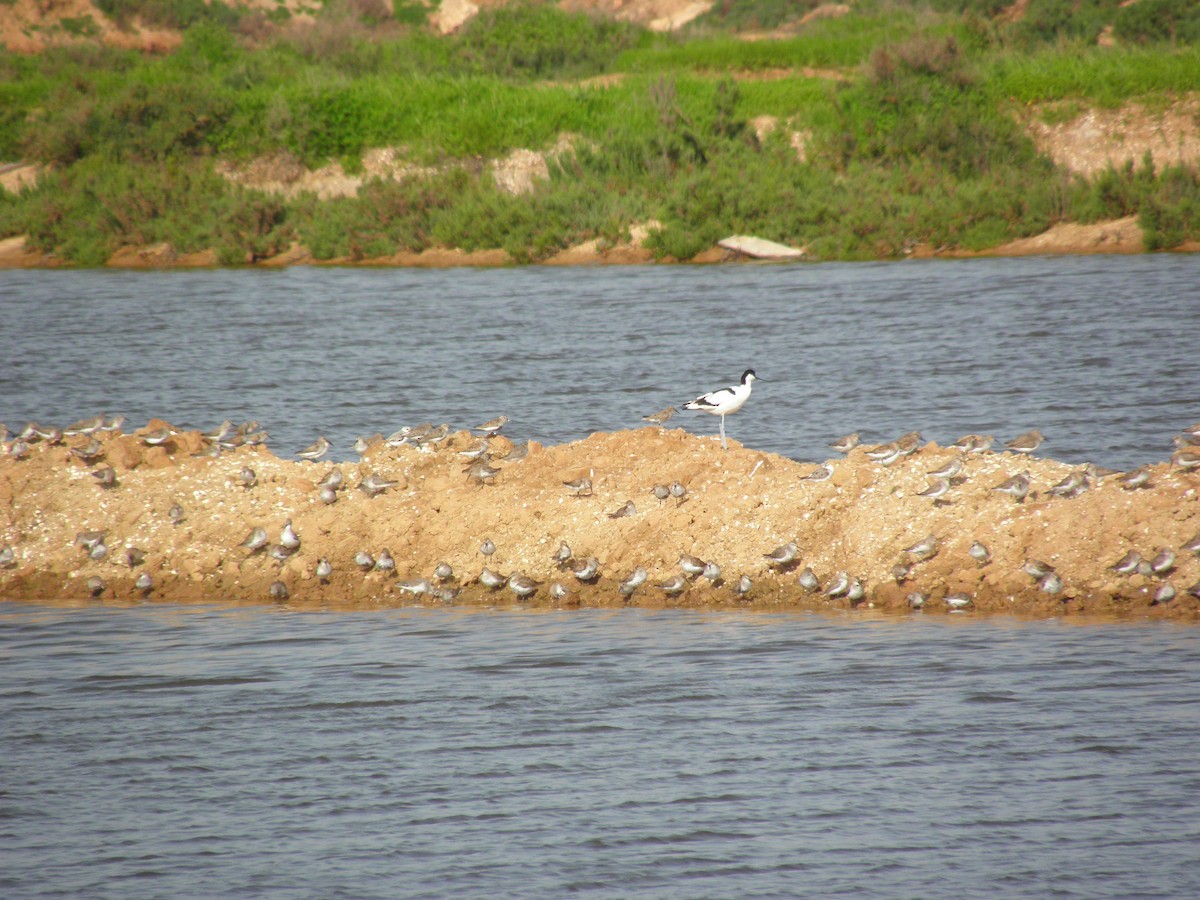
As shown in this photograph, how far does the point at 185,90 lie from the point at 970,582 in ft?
131

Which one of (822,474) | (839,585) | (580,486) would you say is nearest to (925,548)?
(839,585)

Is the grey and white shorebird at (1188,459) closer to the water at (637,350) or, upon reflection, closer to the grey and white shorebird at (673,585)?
the water at (637,350)

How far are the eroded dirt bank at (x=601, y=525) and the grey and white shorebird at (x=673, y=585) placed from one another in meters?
0.04

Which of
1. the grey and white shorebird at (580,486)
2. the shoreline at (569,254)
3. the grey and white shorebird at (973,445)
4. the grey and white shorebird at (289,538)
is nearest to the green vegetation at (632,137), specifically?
the shoreline at (569,254)

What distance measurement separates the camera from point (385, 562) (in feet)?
43.1

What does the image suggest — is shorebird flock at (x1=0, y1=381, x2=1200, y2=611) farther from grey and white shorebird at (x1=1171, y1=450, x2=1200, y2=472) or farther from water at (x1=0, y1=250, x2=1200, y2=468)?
water at (x1=0, y1=250, x2=1200, y2=468)

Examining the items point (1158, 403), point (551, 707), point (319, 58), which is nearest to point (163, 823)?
point (551, 707)

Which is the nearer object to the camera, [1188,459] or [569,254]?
[1188,459]

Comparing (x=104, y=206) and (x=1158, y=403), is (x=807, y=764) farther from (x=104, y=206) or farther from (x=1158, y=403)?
(x=104, y=206)

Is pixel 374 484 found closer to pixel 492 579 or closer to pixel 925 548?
pixel 492 579

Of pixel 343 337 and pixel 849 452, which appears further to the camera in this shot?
pixel 343 337

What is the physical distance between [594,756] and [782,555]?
3180mm

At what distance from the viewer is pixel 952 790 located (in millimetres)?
9023

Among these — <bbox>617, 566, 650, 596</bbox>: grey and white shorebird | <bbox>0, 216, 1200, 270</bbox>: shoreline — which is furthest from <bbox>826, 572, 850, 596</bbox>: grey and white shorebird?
<bbox>0, 216, 1200, 270</bbox>: shoreline
